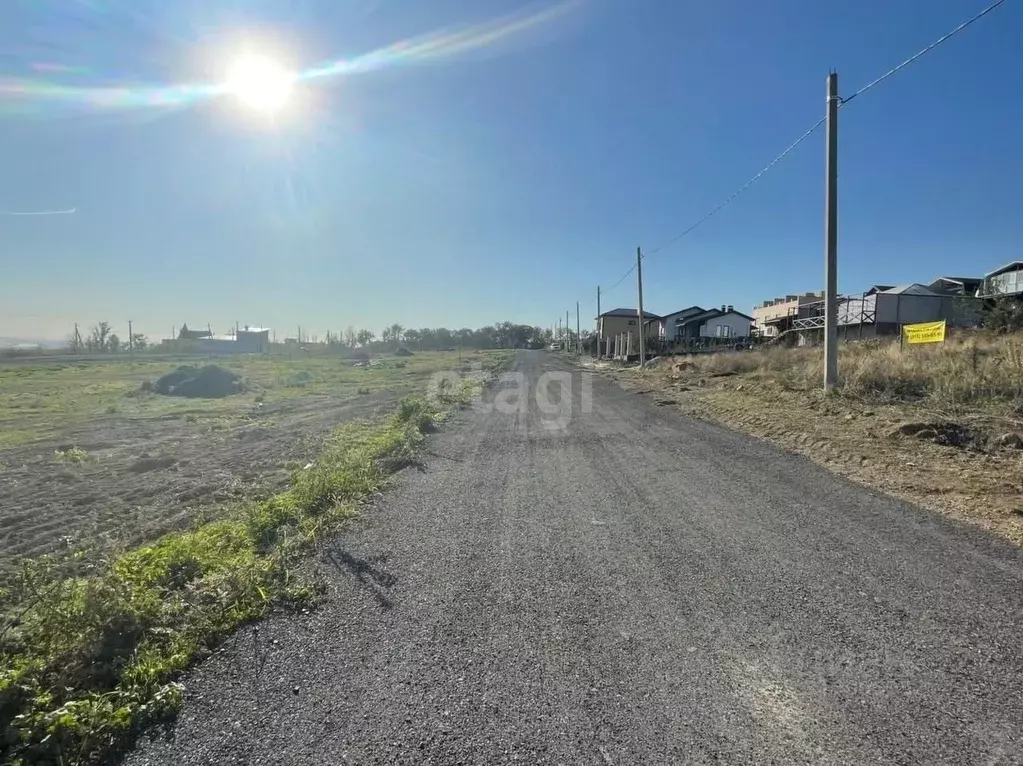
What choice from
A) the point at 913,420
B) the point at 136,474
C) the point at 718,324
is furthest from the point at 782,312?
the point at 136,474

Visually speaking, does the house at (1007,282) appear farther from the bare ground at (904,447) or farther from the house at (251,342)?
the house at (251,342)

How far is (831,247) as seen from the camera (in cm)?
1053

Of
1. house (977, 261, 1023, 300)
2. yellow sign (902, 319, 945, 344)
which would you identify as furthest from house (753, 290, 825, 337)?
yellow sign (902, 319, 945, 344)

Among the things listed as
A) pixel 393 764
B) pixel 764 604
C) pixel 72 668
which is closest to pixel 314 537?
pixel 72 668

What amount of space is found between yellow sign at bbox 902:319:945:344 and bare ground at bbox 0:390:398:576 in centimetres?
1378

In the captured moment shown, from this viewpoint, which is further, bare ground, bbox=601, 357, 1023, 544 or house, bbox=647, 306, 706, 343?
house, bbox=647, 306, 706, 343

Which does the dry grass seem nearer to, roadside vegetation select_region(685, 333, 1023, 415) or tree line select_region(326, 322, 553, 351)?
roadside vegetation select_region(685, 333, 1023, 415)

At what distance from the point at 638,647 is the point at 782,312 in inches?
2860

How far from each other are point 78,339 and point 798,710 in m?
95.9

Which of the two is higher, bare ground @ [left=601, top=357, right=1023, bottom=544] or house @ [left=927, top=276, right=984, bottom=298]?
house @ [left=927, top=276, right=984, bottom=298]

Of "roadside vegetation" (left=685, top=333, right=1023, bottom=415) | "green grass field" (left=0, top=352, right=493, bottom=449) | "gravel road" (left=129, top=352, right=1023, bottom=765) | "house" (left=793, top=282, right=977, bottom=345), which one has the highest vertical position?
"house" (left=793, top=282, right=977, bottom=345)

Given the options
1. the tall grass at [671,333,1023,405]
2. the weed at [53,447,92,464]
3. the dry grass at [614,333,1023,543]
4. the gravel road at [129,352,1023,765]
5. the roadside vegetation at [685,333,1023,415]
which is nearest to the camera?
the gravel road at [129,352,1023,765]

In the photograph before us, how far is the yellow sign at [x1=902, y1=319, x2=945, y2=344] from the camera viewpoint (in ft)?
36.9

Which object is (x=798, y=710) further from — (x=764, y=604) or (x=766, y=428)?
(x=766, y=428)
